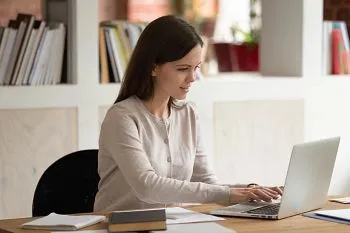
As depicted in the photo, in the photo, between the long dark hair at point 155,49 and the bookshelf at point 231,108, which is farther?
the bookshelf at point 231,108

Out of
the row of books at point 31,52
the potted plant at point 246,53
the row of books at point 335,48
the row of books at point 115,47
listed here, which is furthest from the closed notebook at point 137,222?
the potted plant at point 246,53

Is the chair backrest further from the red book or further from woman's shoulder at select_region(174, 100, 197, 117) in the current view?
the red book

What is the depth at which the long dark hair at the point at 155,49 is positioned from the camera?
2965 mm

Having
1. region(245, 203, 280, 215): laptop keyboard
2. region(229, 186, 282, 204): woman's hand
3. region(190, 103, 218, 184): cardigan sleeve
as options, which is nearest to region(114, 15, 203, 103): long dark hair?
region(190, 103, 218, 184): cardigan sleeve

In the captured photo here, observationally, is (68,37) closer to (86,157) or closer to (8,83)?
(8,83)

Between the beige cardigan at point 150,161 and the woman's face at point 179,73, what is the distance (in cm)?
12

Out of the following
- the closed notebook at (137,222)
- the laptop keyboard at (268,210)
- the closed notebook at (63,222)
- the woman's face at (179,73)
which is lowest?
the laptop keyboard at (268,210)

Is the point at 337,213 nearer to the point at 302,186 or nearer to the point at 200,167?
the point at 302,186

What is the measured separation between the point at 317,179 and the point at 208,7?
5.61 metres

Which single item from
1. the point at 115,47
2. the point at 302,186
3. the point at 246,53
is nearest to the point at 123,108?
the point at 302,186

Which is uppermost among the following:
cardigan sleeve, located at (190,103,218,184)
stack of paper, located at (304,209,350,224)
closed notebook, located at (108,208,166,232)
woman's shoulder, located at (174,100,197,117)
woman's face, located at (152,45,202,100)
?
woman's face, located at (152,45,202,100)

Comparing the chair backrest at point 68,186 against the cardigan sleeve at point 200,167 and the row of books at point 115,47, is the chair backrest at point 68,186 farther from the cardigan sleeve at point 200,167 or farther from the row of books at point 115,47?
the row of books at point 115,47

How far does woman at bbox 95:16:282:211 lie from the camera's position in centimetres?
284

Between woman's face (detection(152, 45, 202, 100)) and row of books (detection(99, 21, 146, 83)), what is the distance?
47.6 inches
